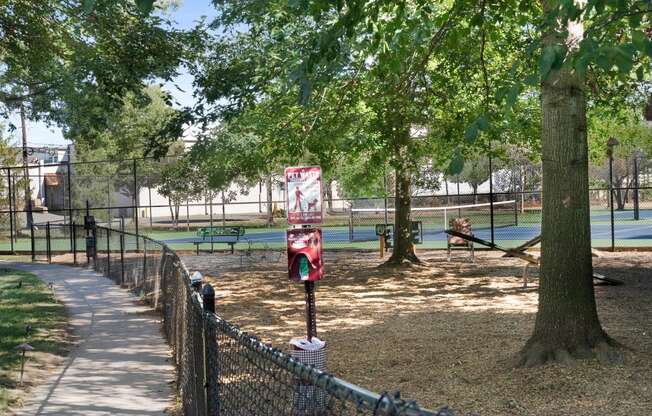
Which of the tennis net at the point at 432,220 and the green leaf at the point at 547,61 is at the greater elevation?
the green leaf at the point at 547,61

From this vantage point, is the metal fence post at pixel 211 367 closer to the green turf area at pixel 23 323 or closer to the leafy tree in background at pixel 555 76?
the leafy tree in background at pixel 555 76

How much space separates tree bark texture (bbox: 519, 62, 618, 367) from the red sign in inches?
89.6

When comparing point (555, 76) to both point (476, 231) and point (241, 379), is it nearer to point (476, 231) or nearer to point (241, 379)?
point (241, 379)

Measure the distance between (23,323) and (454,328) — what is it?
6908 mm

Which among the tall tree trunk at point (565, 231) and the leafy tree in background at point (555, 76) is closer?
the leafy tree in background at point (555, 76)

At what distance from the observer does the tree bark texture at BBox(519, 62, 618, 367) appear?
23.7ft

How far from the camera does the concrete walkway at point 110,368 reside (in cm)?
700

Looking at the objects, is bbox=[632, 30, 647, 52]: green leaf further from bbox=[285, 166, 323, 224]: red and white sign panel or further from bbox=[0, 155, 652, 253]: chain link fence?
bbox=[0, 155, 652, 253]: chain link fence

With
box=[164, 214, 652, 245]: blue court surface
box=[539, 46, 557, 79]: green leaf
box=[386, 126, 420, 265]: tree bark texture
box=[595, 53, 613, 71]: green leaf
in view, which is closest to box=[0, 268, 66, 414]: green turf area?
box=[539, 46, 557, 79]: green leaf

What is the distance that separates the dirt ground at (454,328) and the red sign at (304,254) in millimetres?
1359

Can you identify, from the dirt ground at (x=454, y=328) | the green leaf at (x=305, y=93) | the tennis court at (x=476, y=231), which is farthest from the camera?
the tennis court at (x=476, y=231)

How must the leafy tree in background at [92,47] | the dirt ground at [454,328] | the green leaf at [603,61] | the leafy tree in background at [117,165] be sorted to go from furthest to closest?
the leafy tree in background at [117,165], the leafy tree in background at [92,47], the dirt ground at [454,328], the green leaf at [603,61]

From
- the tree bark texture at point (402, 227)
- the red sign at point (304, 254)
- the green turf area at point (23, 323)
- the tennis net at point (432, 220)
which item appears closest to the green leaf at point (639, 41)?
the red sign at point (304, 254)

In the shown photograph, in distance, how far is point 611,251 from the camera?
845 inches
